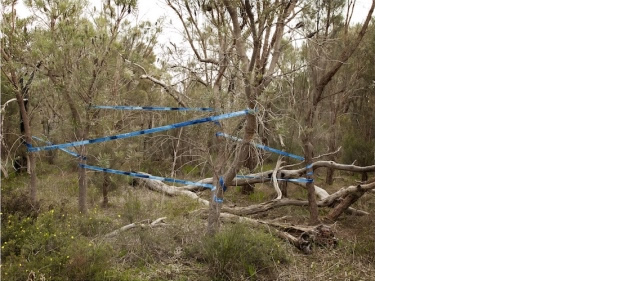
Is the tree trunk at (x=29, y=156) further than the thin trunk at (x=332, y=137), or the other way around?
the thin trunk at (x=332, y=137)

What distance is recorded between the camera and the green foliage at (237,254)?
2.37 m

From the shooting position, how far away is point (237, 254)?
2406 millimetres

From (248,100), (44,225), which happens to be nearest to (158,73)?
(248,100)

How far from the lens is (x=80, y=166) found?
9.11 feet

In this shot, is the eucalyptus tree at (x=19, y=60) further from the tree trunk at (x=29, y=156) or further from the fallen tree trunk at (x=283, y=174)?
the fallen tree trunk at (x=283, y=174)

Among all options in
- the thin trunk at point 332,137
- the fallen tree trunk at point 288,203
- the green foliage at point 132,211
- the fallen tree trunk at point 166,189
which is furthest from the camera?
the thin trunk at point 332,137

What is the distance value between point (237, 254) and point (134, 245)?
540 mm

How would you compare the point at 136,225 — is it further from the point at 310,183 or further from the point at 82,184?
the point at 310,183

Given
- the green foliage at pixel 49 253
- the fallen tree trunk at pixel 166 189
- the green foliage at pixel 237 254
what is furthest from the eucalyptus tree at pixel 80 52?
the fallen tree trunk at pixel 166 189

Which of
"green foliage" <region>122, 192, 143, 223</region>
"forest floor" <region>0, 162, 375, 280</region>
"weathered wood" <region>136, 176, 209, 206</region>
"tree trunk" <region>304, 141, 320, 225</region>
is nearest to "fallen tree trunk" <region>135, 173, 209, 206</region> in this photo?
"weathered wood" <region>136, 176, 209, 206</region>

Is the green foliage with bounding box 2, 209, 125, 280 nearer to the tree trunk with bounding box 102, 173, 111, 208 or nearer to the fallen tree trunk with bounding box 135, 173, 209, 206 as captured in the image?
the tree trunk with bounding box 102, 173, 111, 208

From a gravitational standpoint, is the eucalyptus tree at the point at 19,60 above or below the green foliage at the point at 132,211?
above

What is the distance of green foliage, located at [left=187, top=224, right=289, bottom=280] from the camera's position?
2.37 m
